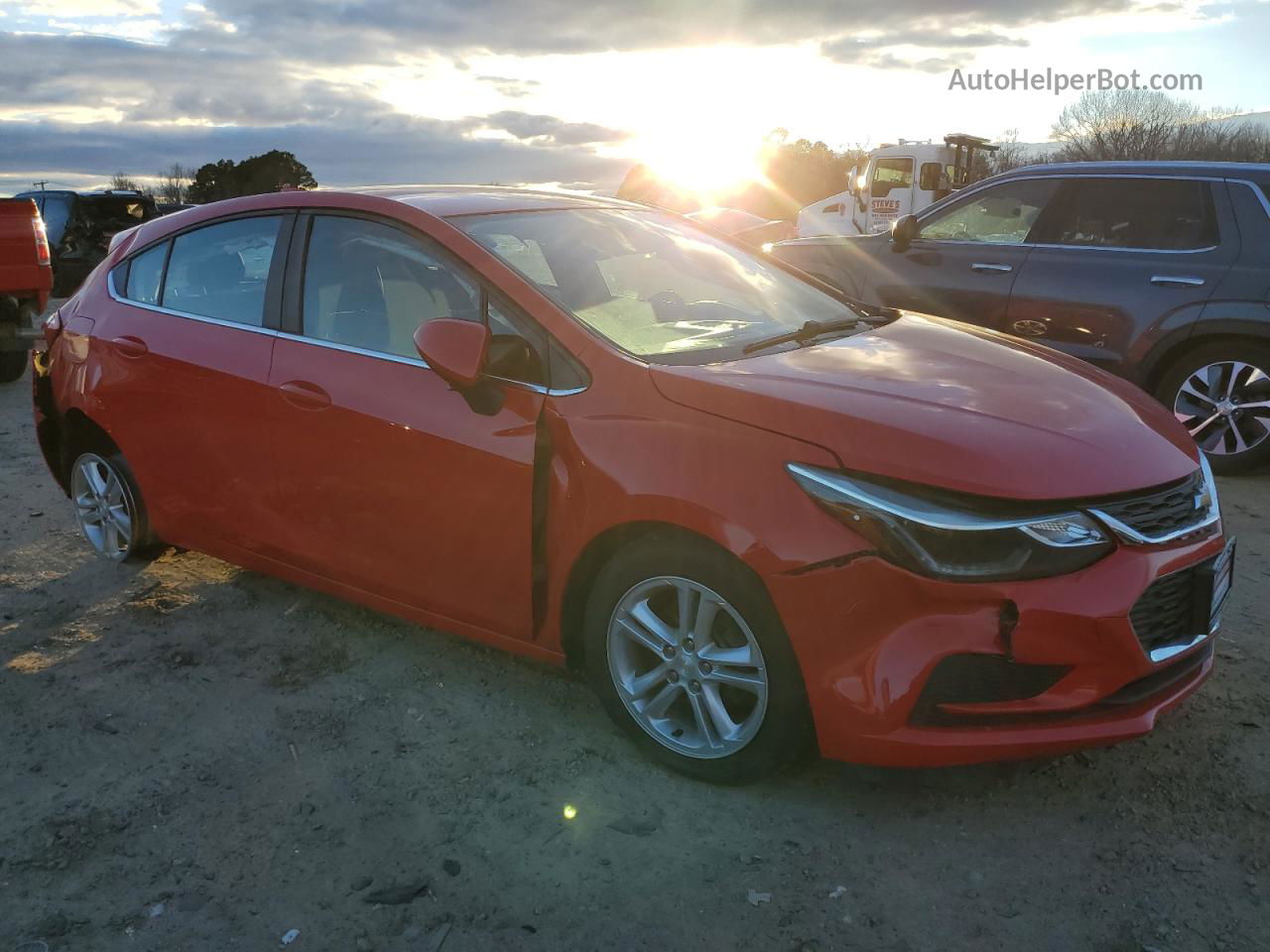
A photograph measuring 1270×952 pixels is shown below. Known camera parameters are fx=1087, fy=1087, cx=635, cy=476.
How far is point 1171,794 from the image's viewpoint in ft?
9.71

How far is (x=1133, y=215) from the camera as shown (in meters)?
6.54

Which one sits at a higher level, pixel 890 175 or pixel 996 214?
pixel 890 175

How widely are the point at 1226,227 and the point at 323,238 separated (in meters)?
5.09

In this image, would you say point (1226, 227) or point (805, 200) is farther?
point (805, 200)

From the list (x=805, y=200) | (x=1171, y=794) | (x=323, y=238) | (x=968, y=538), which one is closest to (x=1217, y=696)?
(x=1171, y=794)

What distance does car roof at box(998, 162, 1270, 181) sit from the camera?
20.5 ft

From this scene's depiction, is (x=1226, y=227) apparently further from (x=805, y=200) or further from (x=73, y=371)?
(x=805, y=200)

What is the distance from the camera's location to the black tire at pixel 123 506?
4.64m

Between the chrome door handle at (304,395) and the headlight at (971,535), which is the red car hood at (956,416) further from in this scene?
the chrome door handle at (304,395)

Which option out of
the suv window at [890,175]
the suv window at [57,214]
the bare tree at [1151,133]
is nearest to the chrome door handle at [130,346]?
the suv window at [57,214]

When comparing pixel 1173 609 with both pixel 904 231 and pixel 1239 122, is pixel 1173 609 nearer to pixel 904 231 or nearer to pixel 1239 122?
pixel 904 231

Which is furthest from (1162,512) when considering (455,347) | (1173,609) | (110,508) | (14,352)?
(14,352)

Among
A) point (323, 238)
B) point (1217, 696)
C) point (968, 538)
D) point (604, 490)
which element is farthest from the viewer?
point (323, 238)

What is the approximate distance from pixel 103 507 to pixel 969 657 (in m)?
3.90
